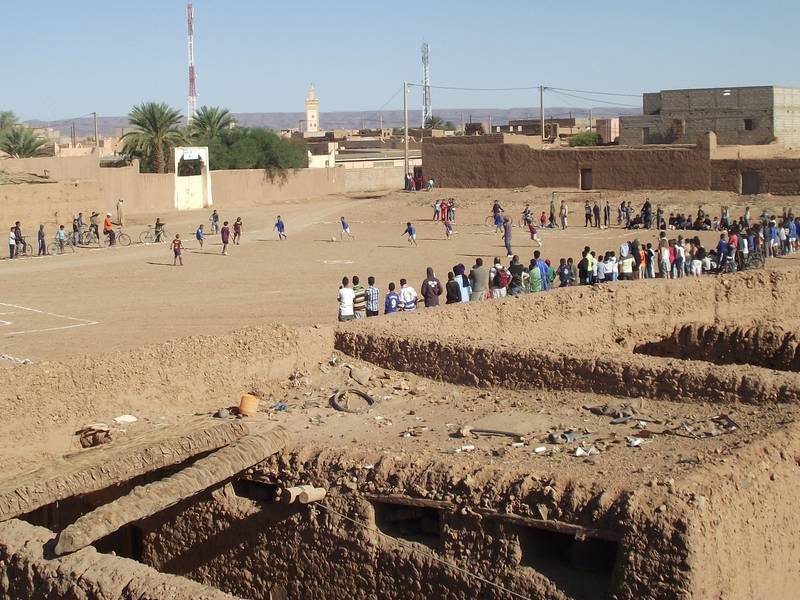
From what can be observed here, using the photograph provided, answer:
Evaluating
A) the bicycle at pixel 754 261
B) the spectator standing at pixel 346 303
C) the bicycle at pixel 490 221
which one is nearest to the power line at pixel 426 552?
the spectator standing at pixel 346 303

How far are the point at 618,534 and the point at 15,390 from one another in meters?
6.35

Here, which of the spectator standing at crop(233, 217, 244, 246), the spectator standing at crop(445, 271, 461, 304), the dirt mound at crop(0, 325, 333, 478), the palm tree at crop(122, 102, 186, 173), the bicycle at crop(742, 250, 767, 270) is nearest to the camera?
the dirt mound at crop(0, 325, 333, 478)

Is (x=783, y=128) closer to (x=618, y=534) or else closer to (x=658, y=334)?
(x=658, y=334)

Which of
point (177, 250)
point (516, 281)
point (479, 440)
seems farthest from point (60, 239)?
point (479, 440)

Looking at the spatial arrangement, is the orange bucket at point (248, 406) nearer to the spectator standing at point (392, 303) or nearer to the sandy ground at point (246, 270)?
the spectator standing at point (392, 303)

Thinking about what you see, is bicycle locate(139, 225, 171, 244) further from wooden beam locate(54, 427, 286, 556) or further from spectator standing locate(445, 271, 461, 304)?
wooden beam locate(54, 427, 286, 556)

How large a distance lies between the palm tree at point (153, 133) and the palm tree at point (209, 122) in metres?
6.76

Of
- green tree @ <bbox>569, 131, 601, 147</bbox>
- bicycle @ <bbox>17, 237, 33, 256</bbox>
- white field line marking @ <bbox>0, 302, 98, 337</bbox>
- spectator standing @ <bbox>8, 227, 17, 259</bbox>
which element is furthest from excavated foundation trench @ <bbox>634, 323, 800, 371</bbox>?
green tree @ <bbox>569, 131, 601, 147</bbox>

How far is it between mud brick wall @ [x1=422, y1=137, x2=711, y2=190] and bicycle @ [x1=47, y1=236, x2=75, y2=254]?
23263 millimetres

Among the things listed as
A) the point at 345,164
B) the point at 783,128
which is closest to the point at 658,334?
the point at 783,128

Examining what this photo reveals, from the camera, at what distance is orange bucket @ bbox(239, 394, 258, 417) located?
11945 mm

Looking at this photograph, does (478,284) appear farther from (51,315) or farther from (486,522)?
(486,522)

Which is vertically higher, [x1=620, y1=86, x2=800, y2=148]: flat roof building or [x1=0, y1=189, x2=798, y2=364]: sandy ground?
[x1=620, y1=86, x2=800, y2=148]: flat roof building

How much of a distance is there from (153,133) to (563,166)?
21.9m
